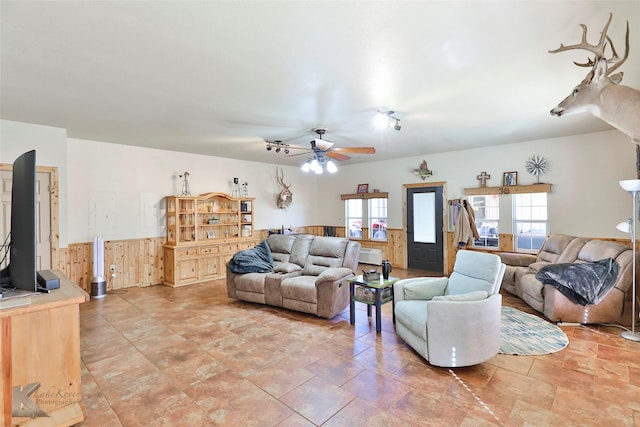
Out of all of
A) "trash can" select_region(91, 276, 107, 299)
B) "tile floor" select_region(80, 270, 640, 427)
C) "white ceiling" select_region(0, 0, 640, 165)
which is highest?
"white ceiling" select_region(0, 0, 640, 165)

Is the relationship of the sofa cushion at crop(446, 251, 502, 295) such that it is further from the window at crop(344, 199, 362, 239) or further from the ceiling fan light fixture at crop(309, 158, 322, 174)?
the window at crop(344, 199, 362, 239)

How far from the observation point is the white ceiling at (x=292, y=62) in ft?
6.43

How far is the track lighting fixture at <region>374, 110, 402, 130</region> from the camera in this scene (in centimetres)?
389

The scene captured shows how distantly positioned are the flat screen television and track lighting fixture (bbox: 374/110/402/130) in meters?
3.38

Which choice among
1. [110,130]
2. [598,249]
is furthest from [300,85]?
[598,249]

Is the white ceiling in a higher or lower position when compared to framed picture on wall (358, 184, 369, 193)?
higher

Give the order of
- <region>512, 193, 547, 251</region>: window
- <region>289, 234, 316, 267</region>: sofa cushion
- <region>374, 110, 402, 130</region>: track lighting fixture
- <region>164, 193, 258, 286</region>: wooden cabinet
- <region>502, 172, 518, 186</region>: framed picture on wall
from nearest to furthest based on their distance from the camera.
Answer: <region>374, 110, 402, 130</region>: track lighting fixture
<region>289, 234, 316, 267</region>: sofa cushion
<region>512, 193, 547, 251</region>: window
<region>502, 172, 518, 186</region>: framed picture on wall
<region>164, 193, 258, 286</region>: wooden cabinet

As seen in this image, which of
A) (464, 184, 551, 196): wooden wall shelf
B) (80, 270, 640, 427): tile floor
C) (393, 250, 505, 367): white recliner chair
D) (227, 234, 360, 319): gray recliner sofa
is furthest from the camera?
(464, 184, 551, 196): wooden wall shelf

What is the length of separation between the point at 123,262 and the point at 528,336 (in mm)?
6419

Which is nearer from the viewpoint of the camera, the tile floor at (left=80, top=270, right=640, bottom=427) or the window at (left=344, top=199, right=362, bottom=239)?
the tile floor at (left=80, top=270, right=640, bottom=427)

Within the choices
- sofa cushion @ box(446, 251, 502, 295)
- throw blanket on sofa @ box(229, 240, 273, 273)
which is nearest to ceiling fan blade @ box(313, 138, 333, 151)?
throw blanket on sofa @ box(229, 240, 273, 273)

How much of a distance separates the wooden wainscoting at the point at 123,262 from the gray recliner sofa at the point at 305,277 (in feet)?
7.32

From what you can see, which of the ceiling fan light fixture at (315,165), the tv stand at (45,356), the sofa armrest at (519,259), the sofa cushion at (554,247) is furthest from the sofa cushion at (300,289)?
the sofa cushion at (554,247)

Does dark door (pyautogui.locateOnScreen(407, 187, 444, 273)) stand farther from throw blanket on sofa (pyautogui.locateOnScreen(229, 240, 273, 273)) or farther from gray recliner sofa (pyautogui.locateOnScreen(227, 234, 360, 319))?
throw blanket on sofa (pyautogui.locateOnScreen(229, 240, 273, 273))
